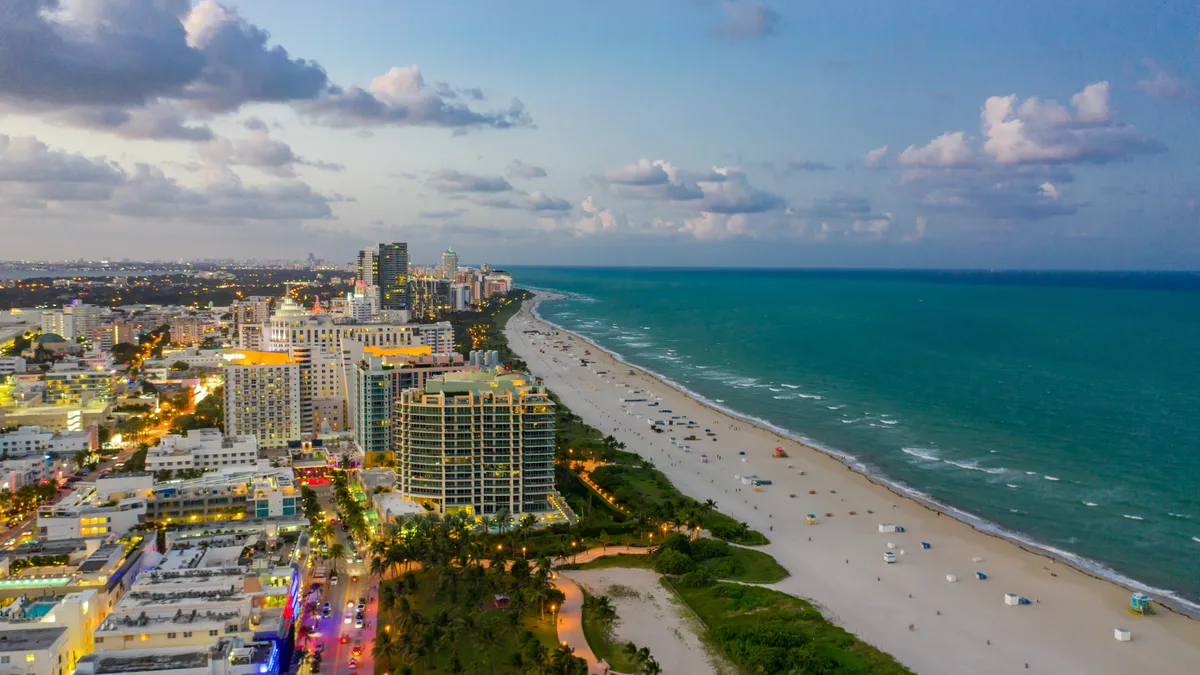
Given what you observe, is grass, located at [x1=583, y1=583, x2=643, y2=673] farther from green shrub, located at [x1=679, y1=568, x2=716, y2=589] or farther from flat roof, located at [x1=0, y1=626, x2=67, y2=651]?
flat roof, located at [x1=0, y1=626, x2=67, y2=651]

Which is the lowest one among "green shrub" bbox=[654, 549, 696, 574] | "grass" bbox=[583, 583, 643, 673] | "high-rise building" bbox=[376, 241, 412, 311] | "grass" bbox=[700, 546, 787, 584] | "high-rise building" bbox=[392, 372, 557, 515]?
"grass" bbox=[583, 583, 643, 673]

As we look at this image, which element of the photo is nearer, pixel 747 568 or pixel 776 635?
pixel 776 635

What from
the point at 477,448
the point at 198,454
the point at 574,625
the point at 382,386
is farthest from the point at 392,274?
the point at 574,625

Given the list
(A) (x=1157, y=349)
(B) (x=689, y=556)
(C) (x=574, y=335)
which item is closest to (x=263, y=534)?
(B) (x=689, y=556)

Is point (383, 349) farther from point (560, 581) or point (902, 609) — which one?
point (902, 609)

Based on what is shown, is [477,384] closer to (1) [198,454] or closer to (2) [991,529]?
(1) [198,454]

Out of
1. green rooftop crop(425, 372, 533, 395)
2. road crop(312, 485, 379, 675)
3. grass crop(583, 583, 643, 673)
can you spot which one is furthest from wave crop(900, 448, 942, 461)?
road crop(312, 485, 379, 675)
